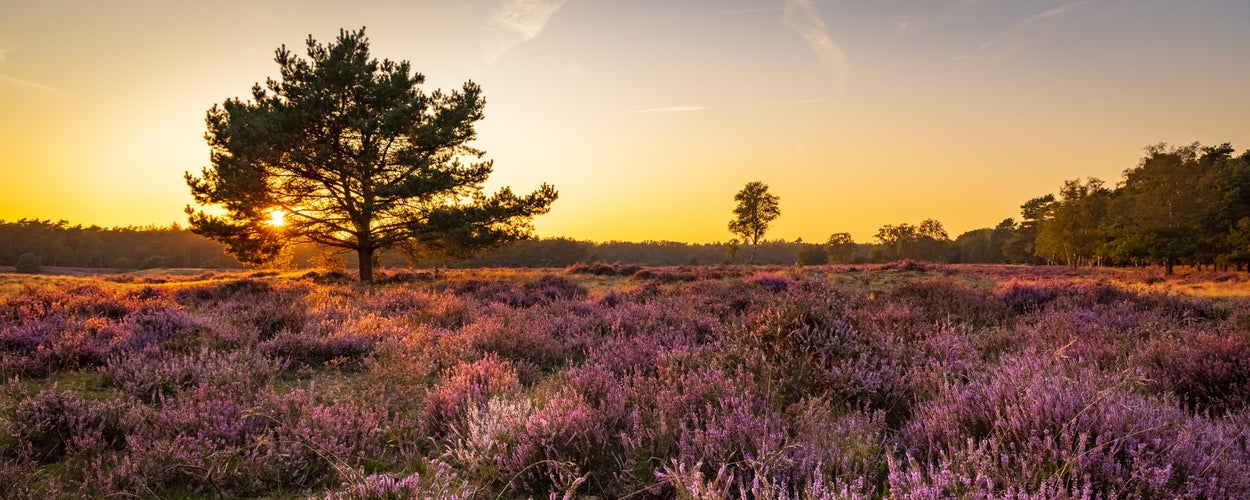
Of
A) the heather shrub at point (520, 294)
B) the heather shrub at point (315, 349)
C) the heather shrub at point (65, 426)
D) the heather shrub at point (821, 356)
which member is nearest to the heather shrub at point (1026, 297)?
the heather shrub at point (821, 356)

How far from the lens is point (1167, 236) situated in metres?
39.0

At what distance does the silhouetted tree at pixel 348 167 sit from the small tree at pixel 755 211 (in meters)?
41.1

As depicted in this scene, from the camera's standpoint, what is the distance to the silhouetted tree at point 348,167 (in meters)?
17.8

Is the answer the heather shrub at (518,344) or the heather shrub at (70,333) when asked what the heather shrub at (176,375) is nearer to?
the heather shrub at (70,333)

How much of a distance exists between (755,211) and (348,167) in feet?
153

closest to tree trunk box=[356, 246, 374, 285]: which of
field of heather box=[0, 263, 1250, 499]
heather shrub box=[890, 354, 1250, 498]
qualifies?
field of heather box=[0, 263, 1250, 499]

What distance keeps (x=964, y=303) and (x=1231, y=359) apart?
5.02m

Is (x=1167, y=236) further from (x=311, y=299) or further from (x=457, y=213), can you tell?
(x=311, y=299)

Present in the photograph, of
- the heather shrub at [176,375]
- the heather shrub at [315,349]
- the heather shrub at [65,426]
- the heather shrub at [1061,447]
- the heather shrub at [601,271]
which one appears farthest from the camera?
the heather shrub at [601,271]

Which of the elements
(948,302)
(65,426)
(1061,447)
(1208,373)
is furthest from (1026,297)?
(65,426)

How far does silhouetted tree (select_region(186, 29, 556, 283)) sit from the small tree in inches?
1618

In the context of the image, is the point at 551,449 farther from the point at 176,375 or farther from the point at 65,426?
the point at 176,375

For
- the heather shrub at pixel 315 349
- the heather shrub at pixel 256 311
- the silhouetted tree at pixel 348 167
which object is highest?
the silhouetted tree at pixel 348 167

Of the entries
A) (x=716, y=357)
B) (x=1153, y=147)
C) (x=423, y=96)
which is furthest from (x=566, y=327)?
(x=1153, y=147)
